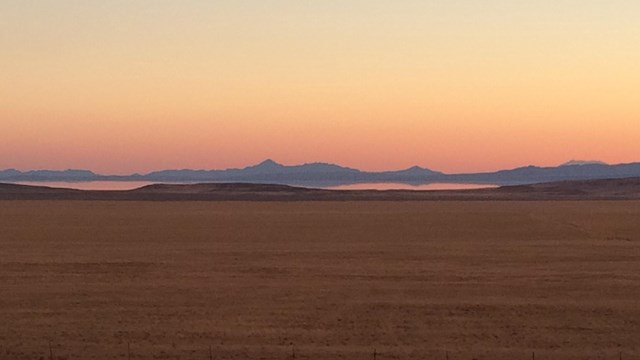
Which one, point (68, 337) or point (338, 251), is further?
point (338, 251)

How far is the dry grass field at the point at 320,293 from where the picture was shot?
1147 cm

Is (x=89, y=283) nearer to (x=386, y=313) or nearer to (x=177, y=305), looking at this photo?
(x=177, y=305)

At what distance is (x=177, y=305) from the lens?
571 inches

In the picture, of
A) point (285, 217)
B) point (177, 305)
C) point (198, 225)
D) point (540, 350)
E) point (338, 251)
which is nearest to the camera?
point (540, 350)

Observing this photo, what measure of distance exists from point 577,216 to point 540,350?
28.2m

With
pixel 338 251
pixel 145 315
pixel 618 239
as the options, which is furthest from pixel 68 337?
pixel 618 239

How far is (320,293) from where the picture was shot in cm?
1562

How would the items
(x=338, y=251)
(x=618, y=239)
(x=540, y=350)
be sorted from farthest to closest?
(x=618, y=239) < (x=338, y=251) < (x=540, y=350)

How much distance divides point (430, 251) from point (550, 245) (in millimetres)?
3966

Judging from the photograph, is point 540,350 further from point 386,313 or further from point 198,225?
point 198,225

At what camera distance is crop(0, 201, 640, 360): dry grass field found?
11469 mm

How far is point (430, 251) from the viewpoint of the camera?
75.4ft

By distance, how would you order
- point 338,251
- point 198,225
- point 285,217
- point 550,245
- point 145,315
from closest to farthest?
point 145,315 < point 338,251 < point 550,245 < point 198,225 < point 285,217

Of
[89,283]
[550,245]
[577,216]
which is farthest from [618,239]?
[89,283]
